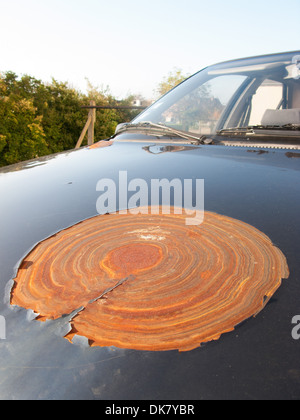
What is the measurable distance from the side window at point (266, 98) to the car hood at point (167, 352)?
3.04ft

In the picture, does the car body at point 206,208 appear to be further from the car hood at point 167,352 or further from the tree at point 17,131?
the tree at point 17,131

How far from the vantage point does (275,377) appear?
0.48 metres

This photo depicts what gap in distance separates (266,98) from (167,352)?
2037 millimetres

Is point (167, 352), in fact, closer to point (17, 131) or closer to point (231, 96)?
point (231, 96)

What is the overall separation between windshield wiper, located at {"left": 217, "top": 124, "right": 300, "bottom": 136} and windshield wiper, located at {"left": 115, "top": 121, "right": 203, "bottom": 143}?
0.13 metres

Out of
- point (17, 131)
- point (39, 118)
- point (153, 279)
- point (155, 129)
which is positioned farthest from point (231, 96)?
point (39, 118)

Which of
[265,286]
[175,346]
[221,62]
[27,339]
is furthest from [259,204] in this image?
[221,62]

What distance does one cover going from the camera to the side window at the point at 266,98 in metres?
2.06

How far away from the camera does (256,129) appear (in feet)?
5.51

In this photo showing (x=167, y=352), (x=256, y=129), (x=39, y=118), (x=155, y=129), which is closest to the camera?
(x=167, y=352)

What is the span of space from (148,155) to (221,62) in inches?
41.8

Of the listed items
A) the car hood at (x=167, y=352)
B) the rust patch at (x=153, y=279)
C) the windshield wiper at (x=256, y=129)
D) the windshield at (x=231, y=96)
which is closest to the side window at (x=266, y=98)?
the windshield at (x=231, y=96)
